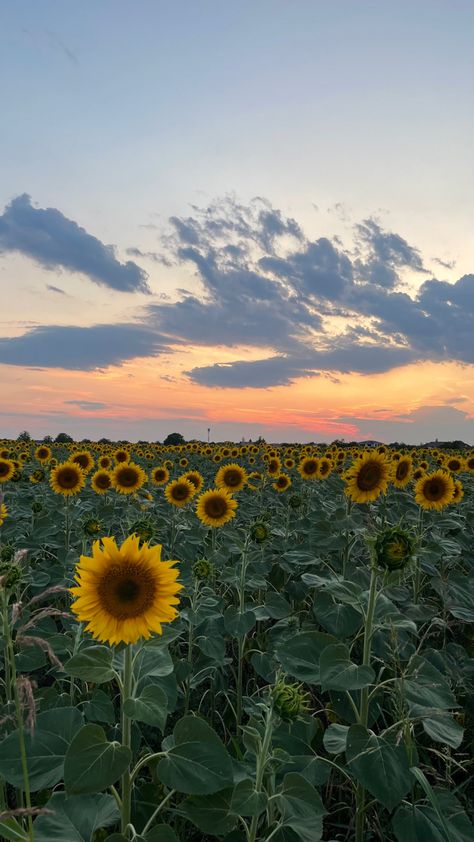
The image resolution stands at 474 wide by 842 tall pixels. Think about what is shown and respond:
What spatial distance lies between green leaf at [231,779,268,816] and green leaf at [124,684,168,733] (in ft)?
1.16

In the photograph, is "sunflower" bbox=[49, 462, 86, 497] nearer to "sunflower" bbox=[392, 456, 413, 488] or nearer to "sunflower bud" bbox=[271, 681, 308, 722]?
"sunflower" bbox=[392, 456, 413, 488]

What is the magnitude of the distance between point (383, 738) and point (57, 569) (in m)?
4.04

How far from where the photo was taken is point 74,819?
88.5 inches

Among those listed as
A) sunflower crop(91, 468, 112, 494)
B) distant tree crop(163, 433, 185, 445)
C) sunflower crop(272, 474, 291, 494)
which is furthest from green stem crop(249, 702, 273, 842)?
distant tree crop(163, 433, 185, 445)

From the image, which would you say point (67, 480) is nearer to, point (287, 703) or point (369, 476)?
point (369, 476)

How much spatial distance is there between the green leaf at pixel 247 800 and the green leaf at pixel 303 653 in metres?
0.64

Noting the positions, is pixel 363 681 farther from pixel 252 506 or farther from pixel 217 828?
pixel 252 506

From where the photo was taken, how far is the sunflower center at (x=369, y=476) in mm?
6941

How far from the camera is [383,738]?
8.44ft

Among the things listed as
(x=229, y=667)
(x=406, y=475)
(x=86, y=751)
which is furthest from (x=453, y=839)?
(x=406, y=475)

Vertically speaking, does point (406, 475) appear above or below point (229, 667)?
above

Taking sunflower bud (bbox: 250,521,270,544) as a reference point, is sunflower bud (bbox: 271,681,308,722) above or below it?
below

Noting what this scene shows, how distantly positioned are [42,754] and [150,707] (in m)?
0.47

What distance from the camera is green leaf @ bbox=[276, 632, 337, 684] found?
2.80 meters
